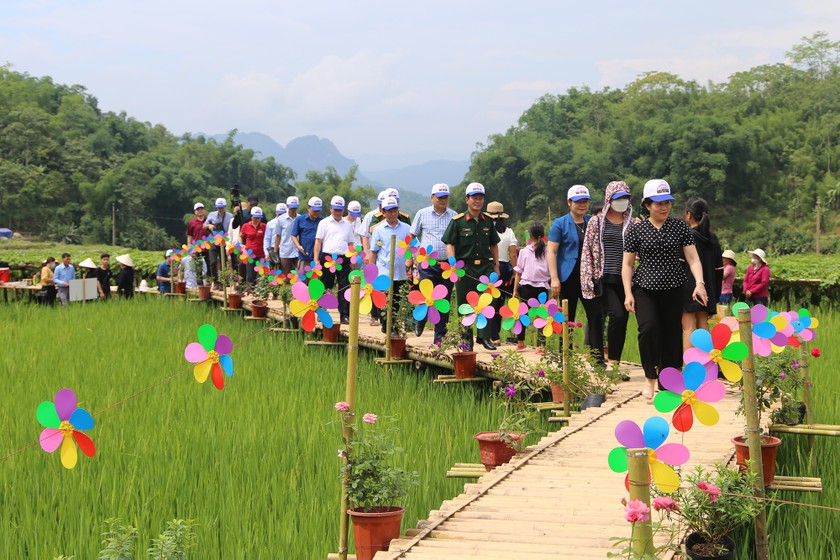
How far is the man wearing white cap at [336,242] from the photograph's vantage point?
10.4m

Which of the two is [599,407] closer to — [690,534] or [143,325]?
[690,534]

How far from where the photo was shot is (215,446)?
586cm

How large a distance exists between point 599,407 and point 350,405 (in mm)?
2592

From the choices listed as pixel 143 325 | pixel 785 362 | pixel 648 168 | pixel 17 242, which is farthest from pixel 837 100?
pixel 785 362

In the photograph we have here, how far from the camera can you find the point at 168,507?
465 centimetres

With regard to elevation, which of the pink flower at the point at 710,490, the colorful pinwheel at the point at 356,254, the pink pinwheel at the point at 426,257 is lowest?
the pink flower at the point at 710,490

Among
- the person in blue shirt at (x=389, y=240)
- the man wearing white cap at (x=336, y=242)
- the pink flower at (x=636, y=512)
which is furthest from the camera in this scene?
the man wearing white cap at (x=336, y=242)

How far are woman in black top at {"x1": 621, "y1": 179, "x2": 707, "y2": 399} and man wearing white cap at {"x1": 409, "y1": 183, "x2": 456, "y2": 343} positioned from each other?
263 cm

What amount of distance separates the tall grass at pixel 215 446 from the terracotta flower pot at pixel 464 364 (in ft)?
0.46

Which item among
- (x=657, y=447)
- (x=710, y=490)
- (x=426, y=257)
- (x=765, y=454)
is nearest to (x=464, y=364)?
(x=426, y=257)

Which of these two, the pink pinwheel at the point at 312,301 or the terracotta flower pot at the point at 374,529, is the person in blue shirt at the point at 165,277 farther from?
the terracotta flower pot at the point at 374,529

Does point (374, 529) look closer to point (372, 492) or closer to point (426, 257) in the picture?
point (372, 492)

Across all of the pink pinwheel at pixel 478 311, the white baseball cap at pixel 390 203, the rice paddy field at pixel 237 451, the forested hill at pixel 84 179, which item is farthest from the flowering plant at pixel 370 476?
the forested hill at pixel 84 179

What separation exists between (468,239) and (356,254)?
7.49ft
